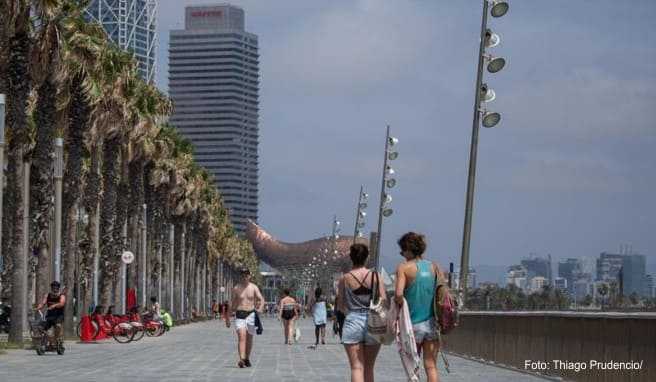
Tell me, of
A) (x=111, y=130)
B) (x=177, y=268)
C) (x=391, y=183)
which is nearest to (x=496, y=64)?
(x=111, y=130)

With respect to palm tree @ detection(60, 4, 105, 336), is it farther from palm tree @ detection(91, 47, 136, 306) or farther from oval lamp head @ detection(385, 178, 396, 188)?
oval lamp head @ detection(385, 178, 396, 188)

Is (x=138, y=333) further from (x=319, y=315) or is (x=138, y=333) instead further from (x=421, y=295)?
(x=421, y=295)

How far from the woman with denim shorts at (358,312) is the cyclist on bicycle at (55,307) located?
1721cm

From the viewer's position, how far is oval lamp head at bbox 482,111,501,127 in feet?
92.7

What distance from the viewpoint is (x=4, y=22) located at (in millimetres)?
32156

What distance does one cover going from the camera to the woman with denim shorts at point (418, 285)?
13703 millimetres

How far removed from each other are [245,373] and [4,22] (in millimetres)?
13244

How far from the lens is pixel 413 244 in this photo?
13773mm

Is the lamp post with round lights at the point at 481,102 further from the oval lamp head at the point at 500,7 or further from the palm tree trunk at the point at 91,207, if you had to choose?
the palm tree trunk at the point at 91,207

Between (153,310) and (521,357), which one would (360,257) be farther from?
(153,310)

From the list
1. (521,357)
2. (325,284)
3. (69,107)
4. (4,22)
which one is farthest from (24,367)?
(325,284)

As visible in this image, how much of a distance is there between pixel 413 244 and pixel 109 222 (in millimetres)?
37115

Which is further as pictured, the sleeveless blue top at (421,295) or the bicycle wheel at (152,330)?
the bicycle wheel at (152,330)

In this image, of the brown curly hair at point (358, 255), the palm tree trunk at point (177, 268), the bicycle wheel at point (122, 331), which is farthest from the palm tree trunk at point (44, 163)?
the palm tree trunk at point (177, 268)
